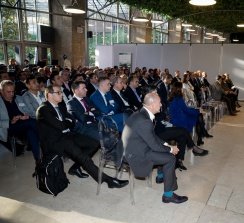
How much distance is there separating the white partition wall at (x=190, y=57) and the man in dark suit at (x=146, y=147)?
8410 mm

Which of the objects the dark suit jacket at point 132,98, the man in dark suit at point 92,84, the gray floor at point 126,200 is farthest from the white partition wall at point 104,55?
the gray floor at point 126,200

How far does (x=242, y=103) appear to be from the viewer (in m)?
9.57

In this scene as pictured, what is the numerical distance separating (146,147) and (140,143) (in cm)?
9

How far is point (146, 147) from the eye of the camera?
287 cm

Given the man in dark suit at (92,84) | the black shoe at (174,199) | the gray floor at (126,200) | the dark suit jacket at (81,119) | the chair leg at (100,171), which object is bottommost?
the gray floor at (126,200)

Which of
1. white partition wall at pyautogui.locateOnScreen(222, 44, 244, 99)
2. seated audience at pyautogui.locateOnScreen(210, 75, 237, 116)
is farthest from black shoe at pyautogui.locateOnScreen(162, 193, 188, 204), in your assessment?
white partition wall at pyautogui.locateOnScreen(222, 44, 244, 99)

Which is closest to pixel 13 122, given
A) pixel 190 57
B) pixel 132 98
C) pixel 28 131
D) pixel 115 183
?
pixel 28 131

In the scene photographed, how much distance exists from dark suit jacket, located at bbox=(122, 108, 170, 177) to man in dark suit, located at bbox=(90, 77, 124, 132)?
4.68 feet

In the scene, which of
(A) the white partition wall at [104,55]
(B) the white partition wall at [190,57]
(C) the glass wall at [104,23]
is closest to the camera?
(B) the white partition wall at [190,57]

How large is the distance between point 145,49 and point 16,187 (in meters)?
9.44

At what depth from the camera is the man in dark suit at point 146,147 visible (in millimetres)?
2764

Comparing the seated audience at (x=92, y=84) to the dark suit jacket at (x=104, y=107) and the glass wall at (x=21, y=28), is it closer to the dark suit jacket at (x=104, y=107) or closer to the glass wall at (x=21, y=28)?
the dark suit jacket at (x=104, y=107)

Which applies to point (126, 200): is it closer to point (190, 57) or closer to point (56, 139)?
point (56, 139)

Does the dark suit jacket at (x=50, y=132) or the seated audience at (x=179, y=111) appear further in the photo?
the seated audience at (x=179, y=111)
